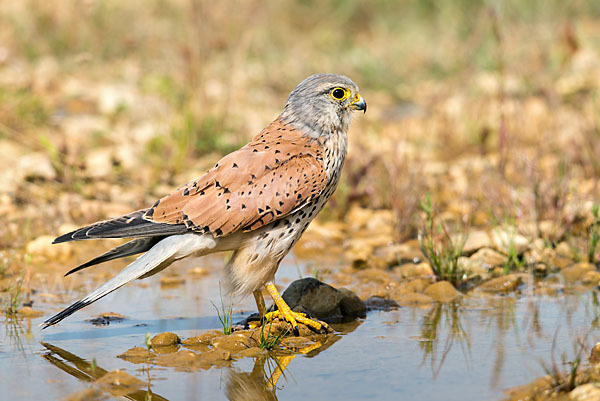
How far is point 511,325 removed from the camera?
4219mm

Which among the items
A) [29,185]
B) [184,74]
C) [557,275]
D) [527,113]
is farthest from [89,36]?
[557,275]

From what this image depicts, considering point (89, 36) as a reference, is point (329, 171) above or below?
below

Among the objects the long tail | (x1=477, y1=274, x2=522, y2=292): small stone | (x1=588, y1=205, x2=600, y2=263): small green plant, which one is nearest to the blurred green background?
(x1=588, y1=205, x2=600, y2=263): small green plant

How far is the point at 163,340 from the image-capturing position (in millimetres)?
3945

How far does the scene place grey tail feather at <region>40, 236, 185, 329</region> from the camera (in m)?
3.99

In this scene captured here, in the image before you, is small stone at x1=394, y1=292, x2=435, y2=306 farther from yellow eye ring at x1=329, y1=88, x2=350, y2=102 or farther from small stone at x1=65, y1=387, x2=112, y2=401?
small stone at x1=65, y1=387, x2=112, y2=401

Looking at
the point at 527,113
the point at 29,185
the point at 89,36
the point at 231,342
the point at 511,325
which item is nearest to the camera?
the point at 231,342

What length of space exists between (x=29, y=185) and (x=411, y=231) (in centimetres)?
299

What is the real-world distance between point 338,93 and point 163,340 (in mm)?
1698

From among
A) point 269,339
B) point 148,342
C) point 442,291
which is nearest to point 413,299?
point 442,291

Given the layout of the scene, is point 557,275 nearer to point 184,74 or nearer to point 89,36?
point 184,74

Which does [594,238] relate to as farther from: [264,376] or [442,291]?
[264,376]

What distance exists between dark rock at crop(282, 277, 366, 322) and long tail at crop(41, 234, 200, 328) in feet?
2.16

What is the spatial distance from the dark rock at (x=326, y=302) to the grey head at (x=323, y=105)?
0.83 metres
